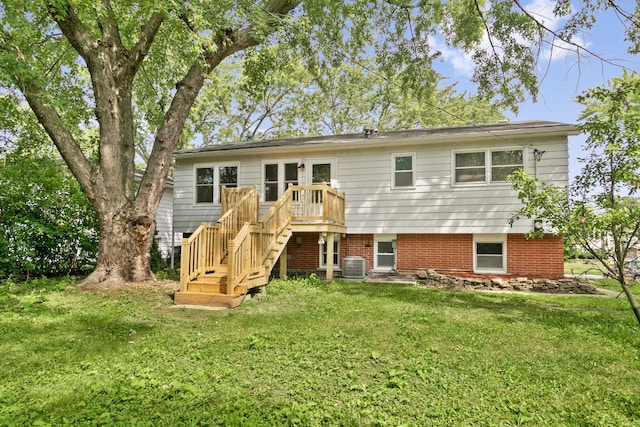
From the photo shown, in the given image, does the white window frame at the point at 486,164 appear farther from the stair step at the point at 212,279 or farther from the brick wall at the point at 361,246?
the stair step at the point at 212,279

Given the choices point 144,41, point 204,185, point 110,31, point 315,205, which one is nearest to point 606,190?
point 315,205

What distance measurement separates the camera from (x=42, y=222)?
28.7 feet

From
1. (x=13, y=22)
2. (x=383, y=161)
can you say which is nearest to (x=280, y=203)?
(x=383, y=161)

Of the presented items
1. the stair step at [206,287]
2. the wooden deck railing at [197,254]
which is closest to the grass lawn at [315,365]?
the stair step at [206,287]

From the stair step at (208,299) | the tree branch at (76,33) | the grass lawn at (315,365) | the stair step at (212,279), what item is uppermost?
the tree branch at (76,33)

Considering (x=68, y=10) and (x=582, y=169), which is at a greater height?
(x=68, y=10)

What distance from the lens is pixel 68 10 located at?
7.53 m

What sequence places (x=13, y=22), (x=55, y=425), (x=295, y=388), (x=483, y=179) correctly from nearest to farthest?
(x=55, y=425) < (x=295, y=388) < (x=13, y=22) < (x=483, y=179)

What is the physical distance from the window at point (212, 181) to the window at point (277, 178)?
1162 millimetres

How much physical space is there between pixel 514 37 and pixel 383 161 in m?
4.50

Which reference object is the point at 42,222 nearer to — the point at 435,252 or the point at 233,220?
the point at 233,220

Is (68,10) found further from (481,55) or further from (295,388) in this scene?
(481,55)

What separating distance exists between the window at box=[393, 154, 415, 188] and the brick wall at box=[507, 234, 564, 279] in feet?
10.5

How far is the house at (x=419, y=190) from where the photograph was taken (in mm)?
9758
